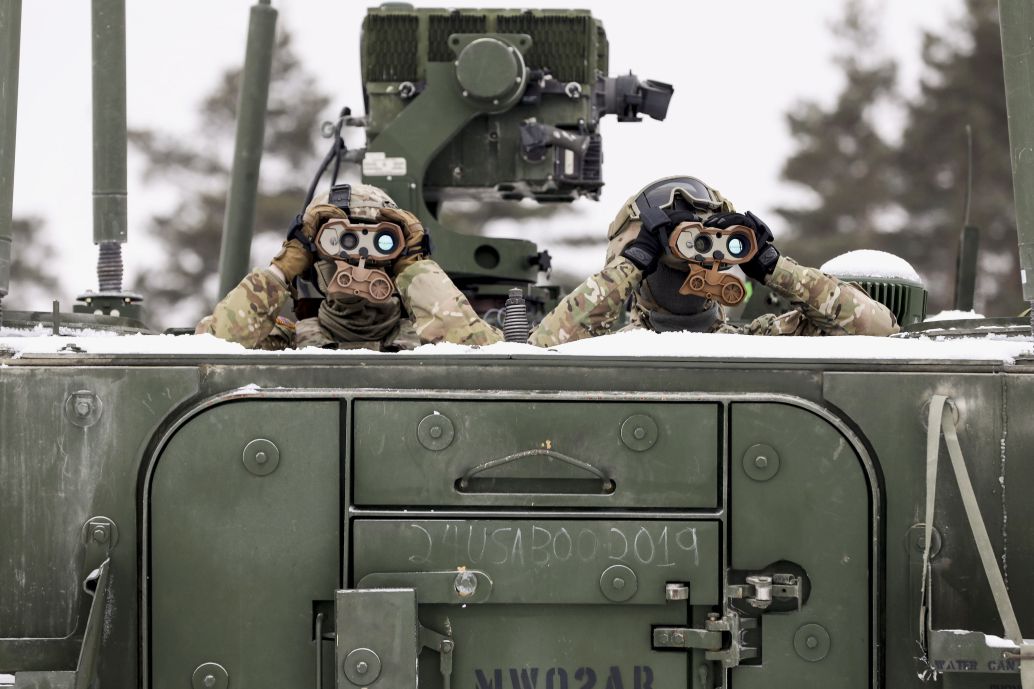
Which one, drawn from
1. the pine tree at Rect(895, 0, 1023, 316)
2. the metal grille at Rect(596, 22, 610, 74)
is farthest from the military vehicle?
the pine tree at Rect(895, 0, 1023, 316)

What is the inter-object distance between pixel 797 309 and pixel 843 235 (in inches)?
661

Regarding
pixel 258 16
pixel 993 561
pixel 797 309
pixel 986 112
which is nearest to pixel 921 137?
pixel 986 112

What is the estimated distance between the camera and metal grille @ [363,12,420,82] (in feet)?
21.4

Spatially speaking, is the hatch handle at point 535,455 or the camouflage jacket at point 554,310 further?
the camouflage jacket at point 554,310

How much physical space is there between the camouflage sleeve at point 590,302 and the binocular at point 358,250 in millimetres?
515

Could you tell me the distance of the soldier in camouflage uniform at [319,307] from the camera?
14.7 ft

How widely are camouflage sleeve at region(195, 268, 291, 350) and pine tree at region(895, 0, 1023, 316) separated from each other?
15634mm

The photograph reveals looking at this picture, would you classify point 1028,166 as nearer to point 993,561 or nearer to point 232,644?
point 993,561

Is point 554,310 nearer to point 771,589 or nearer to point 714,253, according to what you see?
point 714,253

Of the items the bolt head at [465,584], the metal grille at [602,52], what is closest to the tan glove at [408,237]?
the bolt head at [465,584]

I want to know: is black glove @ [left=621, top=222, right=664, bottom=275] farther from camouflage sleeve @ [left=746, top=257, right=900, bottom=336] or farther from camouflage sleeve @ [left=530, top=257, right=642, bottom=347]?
camouflage sleeve @ [left=746, top=257, right=900, bottom=336]

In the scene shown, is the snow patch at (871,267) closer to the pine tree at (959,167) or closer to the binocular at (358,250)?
the binocular at (358,250)

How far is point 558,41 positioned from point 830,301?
2406 millimetres

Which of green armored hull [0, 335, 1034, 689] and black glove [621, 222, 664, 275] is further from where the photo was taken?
black glove [621, 222, 664, 275]
